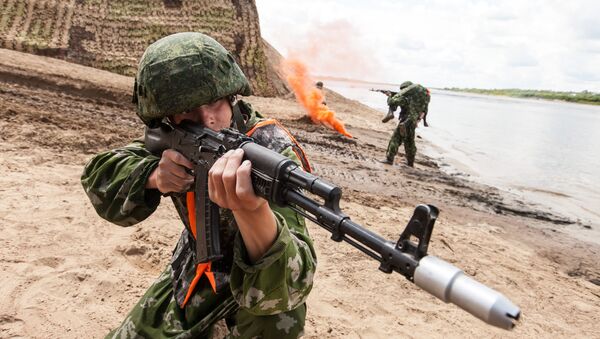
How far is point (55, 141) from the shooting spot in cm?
668

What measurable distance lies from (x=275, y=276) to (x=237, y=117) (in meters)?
0.94

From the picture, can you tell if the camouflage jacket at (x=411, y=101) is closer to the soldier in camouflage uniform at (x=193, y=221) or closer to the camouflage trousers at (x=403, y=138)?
the camouflage trousers at (x=403, y=138)

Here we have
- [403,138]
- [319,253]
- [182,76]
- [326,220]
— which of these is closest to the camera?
[326,220]

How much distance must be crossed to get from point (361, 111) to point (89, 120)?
16.5m

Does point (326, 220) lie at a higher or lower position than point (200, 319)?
higher

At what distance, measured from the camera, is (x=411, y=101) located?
11.6 metres

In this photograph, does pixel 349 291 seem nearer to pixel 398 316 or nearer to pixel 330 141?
pixel 398 316

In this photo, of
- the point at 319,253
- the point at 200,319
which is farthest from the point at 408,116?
the point at 200,319

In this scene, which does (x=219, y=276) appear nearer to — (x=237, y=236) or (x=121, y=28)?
(x=237, y=236)

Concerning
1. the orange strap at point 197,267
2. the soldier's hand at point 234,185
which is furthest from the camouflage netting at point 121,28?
the soldier's hand at point 234,185

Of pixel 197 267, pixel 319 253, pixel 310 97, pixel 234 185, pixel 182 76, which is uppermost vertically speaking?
pixel 182 76

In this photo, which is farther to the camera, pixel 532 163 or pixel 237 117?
pixel 532 163

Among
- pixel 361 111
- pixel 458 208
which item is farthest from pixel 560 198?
pixel 361 111

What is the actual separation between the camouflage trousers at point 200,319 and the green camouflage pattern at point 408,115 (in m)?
9.29
